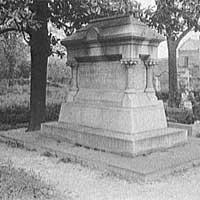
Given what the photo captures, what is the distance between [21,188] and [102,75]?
4.82m

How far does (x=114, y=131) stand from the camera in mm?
8852

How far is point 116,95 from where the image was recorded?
912 centimetres

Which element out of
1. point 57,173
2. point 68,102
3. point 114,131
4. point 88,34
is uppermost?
point 88,34

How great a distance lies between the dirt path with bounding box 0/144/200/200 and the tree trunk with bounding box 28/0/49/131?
12.0ft

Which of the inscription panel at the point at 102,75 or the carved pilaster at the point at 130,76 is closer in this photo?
the carved pilaster at the point at 130,76

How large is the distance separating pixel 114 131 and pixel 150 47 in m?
2.31

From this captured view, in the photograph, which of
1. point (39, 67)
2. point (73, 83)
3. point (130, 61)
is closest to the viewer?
point (130, 61)

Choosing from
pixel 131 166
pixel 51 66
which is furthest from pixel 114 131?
pixel 51 66

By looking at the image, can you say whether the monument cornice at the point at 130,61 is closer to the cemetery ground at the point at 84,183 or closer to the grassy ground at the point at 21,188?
the cemetery ground at the point at 84,183

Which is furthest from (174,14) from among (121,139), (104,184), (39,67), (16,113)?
(16,113)

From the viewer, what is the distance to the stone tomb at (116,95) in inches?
338

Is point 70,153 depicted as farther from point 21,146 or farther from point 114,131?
point 21,146

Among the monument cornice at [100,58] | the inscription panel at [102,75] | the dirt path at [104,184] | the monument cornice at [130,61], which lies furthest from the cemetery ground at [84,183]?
the monument cornice at [100,58]

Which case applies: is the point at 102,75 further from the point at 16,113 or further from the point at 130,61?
the point at 16,113
